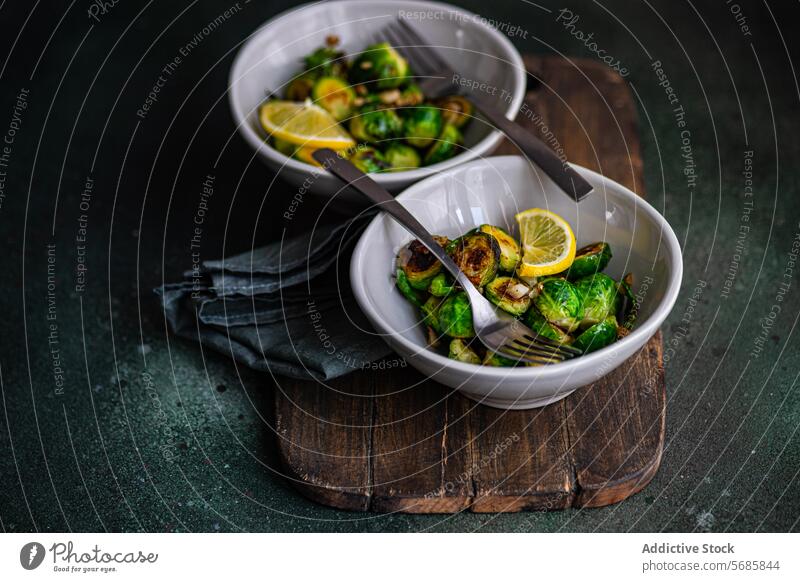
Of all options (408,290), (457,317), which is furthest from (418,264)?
(457,317)

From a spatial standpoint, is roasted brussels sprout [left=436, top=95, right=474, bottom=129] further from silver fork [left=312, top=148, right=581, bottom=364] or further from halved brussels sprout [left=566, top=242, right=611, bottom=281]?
halved brussels sprout [left=566, top=242, right=611, bottom=281]

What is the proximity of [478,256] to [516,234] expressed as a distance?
21 cm

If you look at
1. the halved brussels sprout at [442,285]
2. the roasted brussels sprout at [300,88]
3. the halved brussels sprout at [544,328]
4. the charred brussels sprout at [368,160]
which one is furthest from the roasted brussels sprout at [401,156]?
the halved brussels sprout at [544,328]

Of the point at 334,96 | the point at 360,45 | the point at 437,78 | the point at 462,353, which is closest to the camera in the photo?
the point at 462,353

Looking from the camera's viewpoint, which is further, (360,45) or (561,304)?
(360,45)

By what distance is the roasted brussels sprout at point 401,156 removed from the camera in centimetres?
193

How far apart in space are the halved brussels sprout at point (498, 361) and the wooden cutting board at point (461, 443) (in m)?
0.16

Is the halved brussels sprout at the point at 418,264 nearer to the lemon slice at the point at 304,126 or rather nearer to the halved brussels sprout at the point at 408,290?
the halved brussels sprout at the point at 408,290

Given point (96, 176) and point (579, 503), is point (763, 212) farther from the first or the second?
point (96, 176)

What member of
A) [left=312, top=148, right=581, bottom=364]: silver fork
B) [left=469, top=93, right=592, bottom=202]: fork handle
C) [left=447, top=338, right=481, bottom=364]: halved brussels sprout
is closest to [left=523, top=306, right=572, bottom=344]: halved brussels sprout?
[left=312, top=148, right=581, bottom=364]: silver fork

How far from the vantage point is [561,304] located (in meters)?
1.51

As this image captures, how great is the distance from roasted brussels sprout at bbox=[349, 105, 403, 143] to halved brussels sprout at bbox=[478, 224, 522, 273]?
1.37 ft

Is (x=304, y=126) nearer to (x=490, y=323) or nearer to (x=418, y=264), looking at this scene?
(x=418, y=264)
